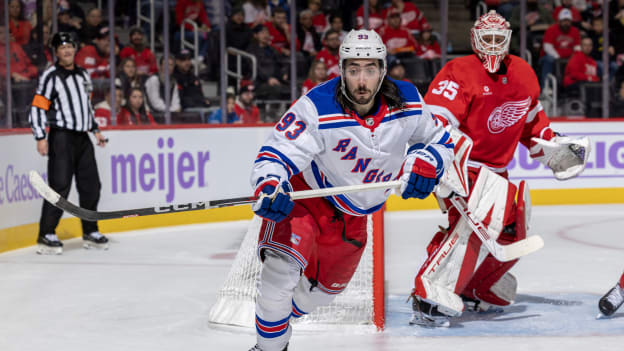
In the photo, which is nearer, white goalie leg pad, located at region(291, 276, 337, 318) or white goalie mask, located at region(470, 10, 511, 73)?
white goalie leg pad, located at region(291, 276, 337, 318)

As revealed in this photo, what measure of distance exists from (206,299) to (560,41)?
5696 mm

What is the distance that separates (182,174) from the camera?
7.19 meters

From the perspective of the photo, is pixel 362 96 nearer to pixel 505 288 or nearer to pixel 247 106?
pixel 505 288

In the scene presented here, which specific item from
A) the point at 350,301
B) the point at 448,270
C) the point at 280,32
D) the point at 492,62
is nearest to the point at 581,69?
the point at 280,32

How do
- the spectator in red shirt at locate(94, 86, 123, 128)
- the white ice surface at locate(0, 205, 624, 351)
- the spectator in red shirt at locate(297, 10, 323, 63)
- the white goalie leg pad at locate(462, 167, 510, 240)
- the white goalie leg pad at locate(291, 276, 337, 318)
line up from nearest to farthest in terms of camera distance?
1. the white goalie leg pad at locate(291, 276, 337, 318)
2. the white ice surface at locate(0, 205, 624, 351)
3. the white goalie leg pad at locate(462, 167, 510, 240)
4. the spectator in red shirt at locate(94, 86, 123, 128)
5. the spectator in red shirt at locate(297, 10, 323, 63)

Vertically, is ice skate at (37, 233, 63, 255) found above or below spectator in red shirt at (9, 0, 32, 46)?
below

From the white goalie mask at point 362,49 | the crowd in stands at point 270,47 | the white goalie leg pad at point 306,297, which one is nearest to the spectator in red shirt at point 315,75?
the crowd in stands at point 270,47

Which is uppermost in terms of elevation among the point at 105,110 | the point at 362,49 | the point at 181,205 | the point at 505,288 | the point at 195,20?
the point at 195,20

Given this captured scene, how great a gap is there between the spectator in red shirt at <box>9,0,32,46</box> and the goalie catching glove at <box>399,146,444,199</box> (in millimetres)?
4188

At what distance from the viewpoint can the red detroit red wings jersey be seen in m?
3.77

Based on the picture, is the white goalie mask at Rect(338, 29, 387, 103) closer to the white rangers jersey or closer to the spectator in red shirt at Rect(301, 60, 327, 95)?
the white rangers jersey

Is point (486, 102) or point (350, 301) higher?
point (486, 102)

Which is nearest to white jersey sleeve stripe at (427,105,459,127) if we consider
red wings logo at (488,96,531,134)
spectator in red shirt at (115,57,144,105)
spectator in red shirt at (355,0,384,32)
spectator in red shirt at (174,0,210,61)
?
red wings logo at (488,96,531,134)

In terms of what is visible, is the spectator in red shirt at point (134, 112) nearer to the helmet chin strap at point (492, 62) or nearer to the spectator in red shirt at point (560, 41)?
the spectator in red shirt at point (560, 41)
